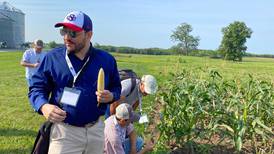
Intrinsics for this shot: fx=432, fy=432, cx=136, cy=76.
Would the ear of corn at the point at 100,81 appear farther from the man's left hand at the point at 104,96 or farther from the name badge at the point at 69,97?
the name badge at the point at 69,97

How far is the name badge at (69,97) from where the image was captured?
10.8 feet

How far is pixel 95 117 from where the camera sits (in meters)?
3.56

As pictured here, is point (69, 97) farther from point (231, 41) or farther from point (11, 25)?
point (11, 25)

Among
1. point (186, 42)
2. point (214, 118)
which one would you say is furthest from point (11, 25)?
point (214, 118)

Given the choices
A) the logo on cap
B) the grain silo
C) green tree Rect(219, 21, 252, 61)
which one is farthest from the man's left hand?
the grain silo

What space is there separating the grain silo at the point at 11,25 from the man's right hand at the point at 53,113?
9319 cm

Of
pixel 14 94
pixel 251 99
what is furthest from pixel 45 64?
pixel 14 94

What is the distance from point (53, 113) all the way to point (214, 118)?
3.03m

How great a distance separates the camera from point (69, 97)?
3.29m

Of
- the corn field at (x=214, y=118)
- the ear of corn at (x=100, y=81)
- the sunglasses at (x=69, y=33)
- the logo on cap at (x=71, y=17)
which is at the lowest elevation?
the corn field at (x=214, y=118)

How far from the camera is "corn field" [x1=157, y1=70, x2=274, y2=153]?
5.59m

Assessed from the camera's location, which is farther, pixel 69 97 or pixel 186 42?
pixel 186 42

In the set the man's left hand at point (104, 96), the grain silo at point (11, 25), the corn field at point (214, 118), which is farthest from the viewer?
the grain silo at point (11, 25)

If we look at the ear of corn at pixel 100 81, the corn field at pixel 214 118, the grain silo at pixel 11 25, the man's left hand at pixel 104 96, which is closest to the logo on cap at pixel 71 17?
the ear of corn at pixel 100 81
